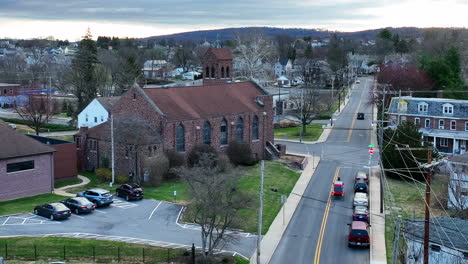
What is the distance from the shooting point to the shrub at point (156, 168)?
47.6 meters

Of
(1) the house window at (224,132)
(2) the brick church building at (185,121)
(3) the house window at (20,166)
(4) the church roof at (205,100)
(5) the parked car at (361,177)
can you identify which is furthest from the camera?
(1) the house window at (224,132)

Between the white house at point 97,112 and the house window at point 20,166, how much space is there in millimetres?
27561

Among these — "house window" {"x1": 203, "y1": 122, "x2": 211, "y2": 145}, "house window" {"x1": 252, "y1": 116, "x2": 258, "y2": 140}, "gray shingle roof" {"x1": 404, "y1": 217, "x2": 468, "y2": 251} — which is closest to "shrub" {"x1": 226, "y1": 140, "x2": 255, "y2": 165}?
"house window" {"x1": 203, "y1": 122, "x2": 211, "y2": 145}

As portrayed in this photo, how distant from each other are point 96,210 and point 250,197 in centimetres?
1346

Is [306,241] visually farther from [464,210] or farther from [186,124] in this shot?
[186,124]

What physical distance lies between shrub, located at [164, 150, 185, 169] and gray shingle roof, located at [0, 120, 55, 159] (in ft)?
33.4

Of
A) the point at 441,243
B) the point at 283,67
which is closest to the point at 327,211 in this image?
the point at 441,243

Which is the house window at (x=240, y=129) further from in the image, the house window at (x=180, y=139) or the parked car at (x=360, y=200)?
the parked car at (x=360, y=200)

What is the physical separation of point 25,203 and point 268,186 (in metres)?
19.3

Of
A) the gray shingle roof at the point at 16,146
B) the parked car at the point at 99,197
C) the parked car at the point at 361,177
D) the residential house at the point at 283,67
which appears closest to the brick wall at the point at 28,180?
the gray shingle roof at the point at 16,146

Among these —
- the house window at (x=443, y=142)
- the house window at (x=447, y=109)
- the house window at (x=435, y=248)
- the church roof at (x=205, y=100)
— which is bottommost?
the house window at (x=435, y=248)

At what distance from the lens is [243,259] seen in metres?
31.8

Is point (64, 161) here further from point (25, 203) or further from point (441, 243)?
point (441, 243)

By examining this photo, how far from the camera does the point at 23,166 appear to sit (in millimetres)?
43812
